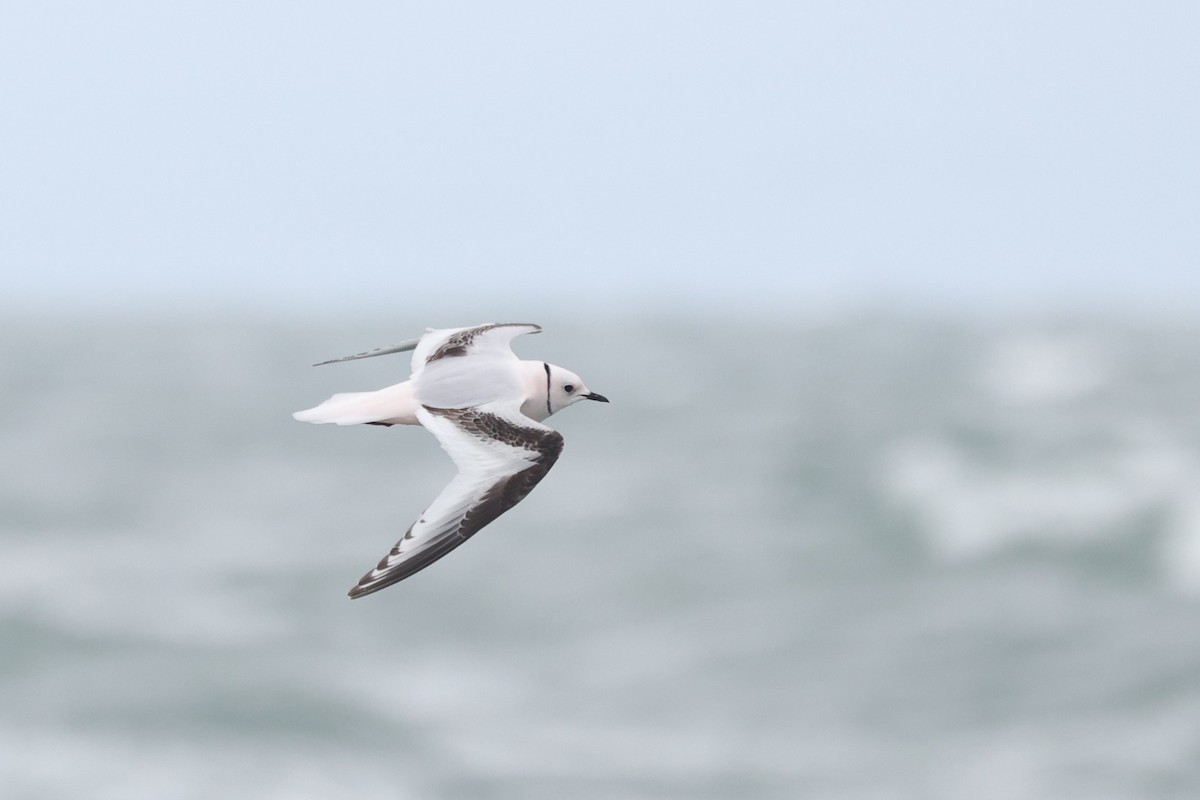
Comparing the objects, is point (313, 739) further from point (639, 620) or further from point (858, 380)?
point (858, 380)

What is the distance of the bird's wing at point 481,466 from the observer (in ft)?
22.0

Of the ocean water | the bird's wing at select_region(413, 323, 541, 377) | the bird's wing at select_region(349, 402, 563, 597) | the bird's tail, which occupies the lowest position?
the ocean water

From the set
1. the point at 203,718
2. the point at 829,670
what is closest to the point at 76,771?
the point at 203,718

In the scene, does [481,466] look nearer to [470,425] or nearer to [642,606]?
[470,425]

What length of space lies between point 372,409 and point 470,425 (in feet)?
1.55

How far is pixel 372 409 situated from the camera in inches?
280

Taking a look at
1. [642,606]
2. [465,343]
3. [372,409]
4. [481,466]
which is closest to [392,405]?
[372,409]

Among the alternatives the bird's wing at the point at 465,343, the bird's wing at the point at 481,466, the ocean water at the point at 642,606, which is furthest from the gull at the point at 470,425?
the ocean water at the point at 642,606

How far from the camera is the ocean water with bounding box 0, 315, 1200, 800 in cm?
2214

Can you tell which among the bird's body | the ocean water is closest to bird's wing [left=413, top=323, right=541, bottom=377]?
the bird's body

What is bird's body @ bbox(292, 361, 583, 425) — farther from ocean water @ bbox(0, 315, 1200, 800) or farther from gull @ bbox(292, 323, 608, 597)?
ocean water @ bbox(0, 315, 1200, 800)

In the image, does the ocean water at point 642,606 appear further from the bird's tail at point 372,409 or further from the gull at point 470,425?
the bird's tail at point 372,409

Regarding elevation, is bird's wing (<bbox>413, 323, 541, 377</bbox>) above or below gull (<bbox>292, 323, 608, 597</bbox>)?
above

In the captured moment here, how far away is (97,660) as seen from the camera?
82.0ft
